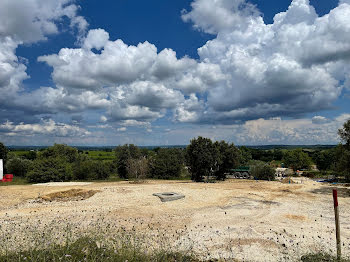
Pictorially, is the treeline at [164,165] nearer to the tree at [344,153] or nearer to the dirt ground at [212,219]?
the tree at [344,153]

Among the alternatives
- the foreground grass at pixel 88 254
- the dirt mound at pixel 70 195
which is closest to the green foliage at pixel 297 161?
the dirt mound at pixel 70 195

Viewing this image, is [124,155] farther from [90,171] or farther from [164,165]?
[164,165]

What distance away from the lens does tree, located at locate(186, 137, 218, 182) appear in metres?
27.8

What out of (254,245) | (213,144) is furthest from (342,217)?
(213,144)

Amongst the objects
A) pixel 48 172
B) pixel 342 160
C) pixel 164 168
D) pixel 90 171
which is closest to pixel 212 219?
pixel 342 160

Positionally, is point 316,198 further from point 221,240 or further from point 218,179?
point 218,179

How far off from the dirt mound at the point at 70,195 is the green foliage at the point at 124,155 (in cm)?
2310

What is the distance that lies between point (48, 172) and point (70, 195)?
39.6 ft

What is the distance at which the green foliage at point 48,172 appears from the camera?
2862 cm

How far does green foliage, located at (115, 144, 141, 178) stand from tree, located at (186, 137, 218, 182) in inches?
640

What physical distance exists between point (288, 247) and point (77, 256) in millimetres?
6131

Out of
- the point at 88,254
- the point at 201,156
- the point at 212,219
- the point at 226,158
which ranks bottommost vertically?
the point at 212,219

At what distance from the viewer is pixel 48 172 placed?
95.4 ft

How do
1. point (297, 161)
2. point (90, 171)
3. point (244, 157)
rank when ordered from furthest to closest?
point (244, 157) < point (297, 161) < point (90, 171)
